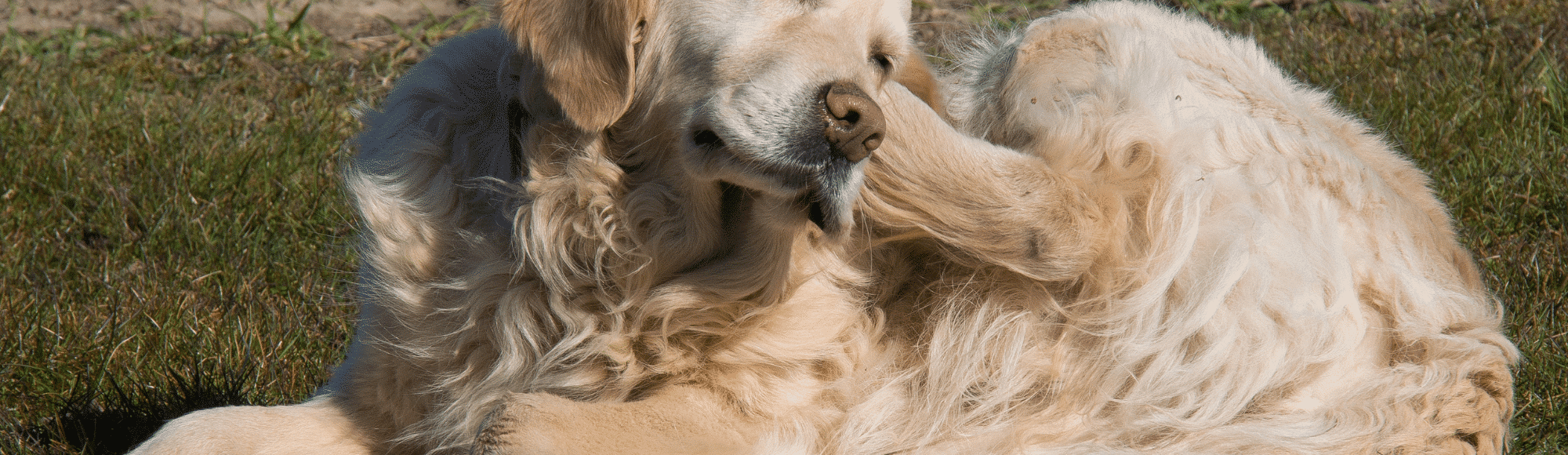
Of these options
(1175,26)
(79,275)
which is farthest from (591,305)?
(79,275)

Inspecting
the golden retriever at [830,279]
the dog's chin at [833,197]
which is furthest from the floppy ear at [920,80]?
the dog's chin at [833,197]

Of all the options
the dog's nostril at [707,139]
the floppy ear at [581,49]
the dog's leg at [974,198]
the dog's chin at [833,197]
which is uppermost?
the floppy ear at [581,49]

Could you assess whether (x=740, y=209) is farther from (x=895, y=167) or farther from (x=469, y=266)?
(x=469, y=266)

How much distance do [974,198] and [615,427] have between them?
939mm

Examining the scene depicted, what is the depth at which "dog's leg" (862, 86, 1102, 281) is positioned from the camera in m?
2.69

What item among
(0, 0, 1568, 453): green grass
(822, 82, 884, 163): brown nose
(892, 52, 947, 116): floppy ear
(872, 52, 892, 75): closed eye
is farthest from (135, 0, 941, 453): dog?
(0, 0, 1568, 453): green grass

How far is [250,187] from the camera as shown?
15.0ft

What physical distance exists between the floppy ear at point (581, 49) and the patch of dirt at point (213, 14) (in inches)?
188

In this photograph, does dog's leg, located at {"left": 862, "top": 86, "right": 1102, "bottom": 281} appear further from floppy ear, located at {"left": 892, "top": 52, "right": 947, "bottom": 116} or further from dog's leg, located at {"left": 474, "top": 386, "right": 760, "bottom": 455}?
dog's leg, located at {"left": 474, "top": 386, "right": 760, "bottom": 455}

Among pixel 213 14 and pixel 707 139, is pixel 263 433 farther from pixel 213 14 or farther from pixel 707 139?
pixel 213 14

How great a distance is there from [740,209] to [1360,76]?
13.1ft

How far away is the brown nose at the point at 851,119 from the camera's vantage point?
87.0 inches

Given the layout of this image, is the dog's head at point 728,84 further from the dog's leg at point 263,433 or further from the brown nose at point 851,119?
the dog's leg at point 263,433

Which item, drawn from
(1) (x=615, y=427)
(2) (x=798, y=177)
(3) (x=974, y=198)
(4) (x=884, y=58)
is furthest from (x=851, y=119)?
(1) (x=615, y=427)
